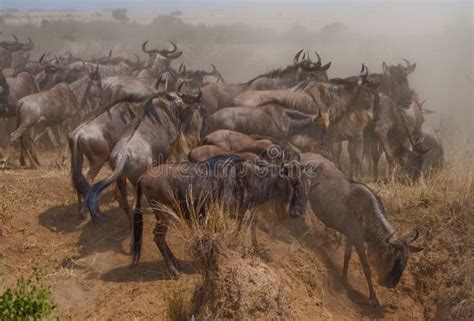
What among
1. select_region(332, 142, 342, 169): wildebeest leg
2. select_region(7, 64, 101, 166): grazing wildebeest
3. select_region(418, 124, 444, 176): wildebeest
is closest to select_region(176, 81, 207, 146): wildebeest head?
select_region(332, 142, 342, 169): wildebeest leg

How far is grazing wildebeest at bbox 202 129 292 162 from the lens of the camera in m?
7.22

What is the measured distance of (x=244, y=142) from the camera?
746 centimetres

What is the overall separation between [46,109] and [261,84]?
353 cm

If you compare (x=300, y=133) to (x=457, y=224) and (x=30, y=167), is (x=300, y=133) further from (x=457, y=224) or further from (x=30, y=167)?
(x=30, y=167)

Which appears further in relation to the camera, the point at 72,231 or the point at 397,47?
the point at 397,47

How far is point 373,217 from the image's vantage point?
6586mm

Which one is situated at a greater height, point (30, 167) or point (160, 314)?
point (160, 314)

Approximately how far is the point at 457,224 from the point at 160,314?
12.9 ft

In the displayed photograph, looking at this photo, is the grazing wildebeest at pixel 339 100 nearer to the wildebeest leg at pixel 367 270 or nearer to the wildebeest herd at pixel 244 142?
the wildebeest herd at pixel 244 142

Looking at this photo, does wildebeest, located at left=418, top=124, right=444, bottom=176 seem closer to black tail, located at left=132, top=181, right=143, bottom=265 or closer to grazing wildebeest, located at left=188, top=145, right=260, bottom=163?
grazing wildebeest, located at left=188, top=145, right=260, bottom=163

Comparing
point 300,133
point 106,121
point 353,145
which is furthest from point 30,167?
point 353,145

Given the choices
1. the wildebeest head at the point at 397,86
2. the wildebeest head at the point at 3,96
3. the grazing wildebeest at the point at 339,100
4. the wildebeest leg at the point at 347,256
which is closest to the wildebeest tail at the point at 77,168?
the grazing wildebeest at the point at 339,100

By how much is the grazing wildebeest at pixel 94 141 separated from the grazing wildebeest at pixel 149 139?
420 millimetres

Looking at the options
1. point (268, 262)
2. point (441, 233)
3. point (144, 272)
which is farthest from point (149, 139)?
point (441, 233)
